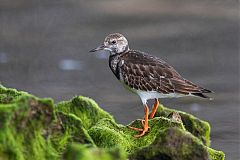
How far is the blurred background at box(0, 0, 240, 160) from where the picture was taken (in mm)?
12898

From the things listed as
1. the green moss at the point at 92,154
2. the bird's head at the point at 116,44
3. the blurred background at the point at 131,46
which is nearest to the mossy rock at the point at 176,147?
the green moss at the point at 92,154

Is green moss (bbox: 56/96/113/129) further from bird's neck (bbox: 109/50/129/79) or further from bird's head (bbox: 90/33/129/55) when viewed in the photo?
bird's head (bbox: 90/33/129/55)

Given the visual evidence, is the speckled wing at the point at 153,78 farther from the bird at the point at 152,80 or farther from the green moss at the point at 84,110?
the green moss at the point at 84,110

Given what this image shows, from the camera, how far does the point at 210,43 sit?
16.4 meters

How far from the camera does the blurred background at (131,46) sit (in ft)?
42.3

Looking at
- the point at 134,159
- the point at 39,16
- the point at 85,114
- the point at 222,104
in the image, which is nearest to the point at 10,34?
the point at 39,16

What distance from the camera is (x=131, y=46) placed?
52.9 ft

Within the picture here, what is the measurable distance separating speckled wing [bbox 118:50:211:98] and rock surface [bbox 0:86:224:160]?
4.28ft

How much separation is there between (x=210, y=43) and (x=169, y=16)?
187 centimetres

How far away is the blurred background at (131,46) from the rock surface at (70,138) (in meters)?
3.15

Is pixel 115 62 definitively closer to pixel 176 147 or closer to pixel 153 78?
pixel 153 78

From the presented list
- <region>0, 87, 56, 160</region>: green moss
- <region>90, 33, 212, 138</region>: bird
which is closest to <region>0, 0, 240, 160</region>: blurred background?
<region>90, 33, 212, 138</region>: bird

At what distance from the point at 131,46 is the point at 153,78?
22.9 ft

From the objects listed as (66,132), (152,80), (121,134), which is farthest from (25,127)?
(152,80)
